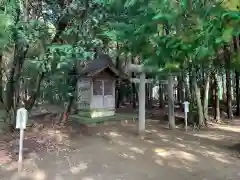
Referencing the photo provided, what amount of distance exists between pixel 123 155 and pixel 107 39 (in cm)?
384

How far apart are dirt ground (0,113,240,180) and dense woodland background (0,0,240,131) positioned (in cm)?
204

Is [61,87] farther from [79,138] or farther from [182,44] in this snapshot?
[182,44]

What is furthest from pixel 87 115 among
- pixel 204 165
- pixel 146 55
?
pixel 146 55

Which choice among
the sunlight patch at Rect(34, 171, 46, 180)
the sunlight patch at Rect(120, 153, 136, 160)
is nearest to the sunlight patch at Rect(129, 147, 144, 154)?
the sunlight patch at Rect(120, 153, 136, 160)

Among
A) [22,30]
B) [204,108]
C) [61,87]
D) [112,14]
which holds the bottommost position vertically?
[204,108]

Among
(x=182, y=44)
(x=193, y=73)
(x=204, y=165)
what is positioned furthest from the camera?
(x=193, y=73)

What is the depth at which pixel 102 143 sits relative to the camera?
10398mm

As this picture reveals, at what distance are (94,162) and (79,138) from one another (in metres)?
3.35

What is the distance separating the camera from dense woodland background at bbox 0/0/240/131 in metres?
3.40

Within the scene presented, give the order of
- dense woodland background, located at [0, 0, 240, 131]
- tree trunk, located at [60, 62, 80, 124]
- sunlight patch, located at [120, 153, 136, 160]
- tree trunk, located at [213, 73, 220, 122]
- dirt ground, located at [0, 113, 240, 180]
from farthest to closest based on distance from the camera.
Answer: tree trunk, located at [213, 73, 220, 122], tree trunk, located at [60, 62, 80, 124], sunlight patch, located at [120, 153, 136, 160], dirt ground, located at [0, 113, 240, 180], dense woodland background, located at [0, 0, 240, 131]

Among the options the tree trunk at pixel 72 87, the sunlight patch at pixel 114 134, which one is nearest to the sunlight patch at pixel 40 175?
the sunlight patch at pixel 114 134

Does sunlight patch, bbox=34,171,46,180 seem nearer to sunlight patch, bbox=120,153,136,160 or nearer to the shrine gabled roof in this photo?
sunlight patch, bbox=120,153,136,160

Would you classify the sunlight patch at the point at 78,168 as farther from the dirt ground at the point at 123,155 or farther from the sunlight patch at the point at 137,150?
the sunlight patch at the point at 137,150

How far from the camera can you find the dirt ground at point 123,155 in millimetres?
6926
